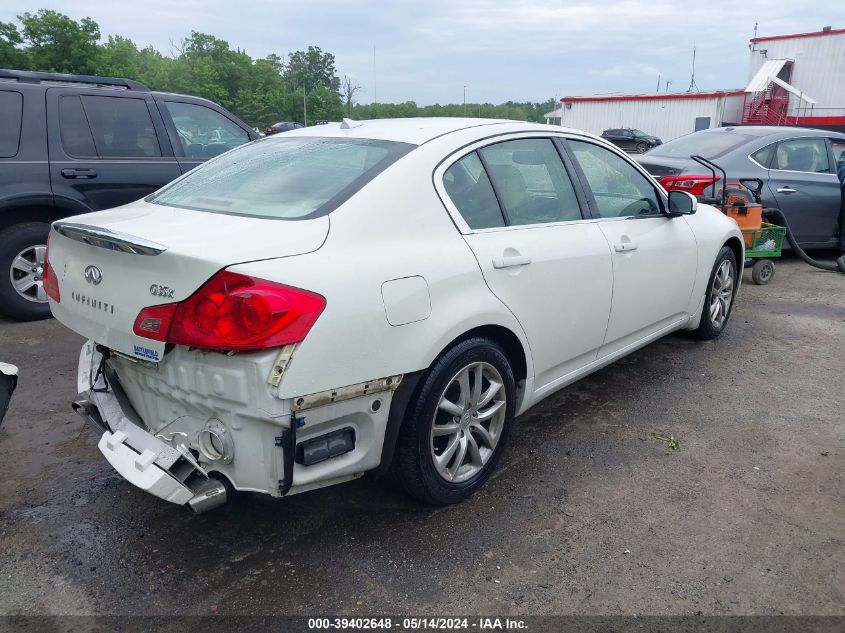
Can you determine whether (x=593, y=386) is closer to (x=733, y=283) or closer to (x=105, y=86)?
(x=733, y=283)

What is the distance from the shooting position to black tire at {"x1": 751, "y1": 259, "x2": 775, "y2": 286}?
287 inches

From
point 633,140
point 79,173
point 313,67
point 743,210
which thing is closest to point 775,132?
point 743,210

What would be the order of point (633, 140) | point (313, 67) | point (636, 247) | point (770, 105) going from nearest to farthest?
1. point (636, 247)
2. point (770, 105)
3. point (633, 140)
4. point (313, 67)

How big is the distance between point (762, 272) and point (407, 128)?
218 inches

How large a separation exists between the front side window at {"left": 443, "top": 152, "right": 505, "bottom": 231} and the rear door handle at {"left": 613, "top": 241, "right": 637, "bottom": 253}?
0.89 m

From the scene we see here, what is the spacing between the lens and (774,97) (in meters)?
35.1

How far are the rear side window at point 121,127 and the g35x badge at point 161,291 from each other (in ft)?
13.2

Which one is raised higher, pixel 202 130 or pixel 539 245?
pixel 202 130

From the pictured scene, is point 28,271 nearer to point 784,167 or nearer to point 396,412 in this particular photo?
point 396,412

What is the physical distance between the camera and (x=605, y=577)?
2594 millimetres

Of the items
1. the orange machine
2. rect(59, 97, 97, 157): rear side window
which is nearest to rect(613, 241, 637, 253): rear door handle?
the orange machine

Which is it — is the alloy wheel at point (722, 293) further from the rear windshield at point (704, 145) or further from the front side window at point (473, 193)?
the rear windshield at point (704, 145)

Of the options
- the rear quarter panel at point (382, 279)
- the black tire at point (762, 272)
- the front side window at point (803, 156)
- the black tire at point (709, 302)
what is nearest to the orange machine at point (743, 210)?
the black tire at point (762, 272)

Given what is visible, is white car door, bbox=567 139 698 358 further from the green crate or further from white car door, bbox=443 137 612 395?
the green crate
